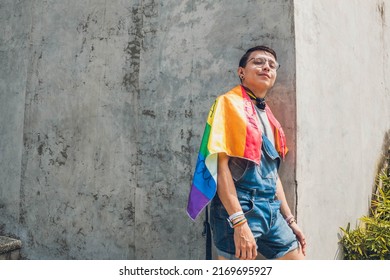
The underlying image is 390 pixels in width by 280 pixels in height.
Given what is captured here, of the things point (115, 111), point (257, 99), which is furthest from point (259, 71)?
point (115, 111)

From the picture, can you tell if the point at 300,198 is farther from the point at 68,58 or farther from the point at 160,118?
the point at 68,58

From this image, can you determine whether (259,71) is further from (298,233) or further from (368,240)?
(368,240)

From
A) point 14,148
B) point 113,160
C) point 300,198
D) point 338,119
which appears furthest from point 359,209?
point 14,148

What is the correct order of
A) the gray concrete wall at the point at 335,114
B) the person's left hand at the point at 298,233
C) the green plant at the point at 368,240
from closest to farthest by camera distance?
the person's left hand at the point at 298,233, the gray concrete wall at the point at 335,114, the green plant at the point at 368,240

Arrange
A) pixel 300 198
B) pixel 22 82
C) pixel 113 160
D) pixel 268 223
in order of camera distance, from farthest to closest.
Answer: pixel 22 82 < pixel 113 160 < pixel 300 198 < pixel 268 223

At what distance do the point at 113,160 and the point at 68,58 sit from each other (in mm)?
1205

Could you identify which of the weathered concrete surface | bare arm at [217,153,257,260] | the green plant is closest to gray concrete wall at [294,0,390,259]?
the green plant

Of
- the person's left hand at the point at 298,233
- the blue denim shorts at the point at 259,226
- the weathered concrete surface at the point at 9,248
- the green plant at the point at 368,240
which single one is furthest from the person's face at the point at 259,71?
the weathered concrete surface at the point at 9,248

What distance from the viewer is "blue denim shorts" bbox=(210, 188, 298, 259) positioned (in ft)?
7.47

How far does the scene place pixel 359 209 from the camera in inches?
159

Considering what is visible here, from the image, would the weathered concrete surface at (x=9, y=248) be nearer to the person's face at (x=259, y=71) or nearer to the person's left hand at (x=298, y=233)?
the person's left hand at (x=298, y=233)

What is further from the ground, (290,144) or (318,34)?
(318,34)

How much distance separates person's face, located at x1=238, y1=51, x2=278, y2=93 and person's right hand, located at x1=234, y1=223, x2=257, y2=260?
929mm

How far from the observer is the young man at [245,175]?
7.19 ft
